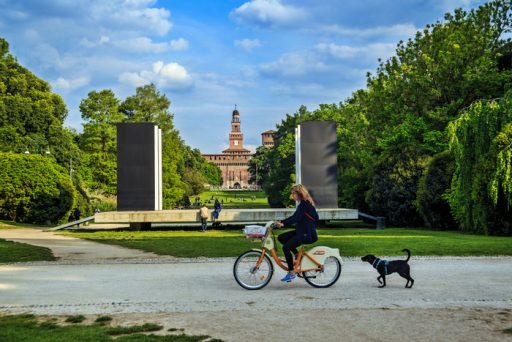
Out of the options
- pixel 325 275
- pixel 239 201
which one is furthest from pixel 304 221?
pixel 239 201

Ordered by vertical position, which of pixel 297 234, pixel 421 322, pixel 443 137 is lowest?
pixel 421 322

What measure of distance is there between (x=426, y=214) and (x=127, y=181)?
50.3ft

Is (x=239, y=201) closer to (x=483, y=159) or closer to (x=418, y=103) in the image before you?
(x=418, y=103)

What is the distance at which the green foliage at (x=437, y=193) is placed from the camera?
26.6 meters

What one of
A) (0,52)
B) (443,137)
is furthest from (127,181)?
(0,52)

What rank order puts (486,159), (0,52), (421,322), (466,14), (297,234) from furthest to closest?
1. (0,52)
2. (466,14)
3. (486,159)
4. (297,234)
5. (421,322)

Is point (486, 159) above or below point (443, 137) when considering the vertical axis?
below

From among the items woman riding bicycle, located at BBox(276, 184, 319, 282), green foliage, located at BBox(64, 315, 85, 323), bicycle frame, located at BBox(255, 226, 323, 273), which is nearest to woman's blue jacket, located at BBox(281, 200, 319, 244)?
woman riding bicycle, located at BBox(276, 184, 319, 282)

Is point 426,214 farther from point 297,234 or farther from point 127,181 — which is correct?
point 297,234

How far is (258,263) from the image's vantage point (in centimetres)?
852

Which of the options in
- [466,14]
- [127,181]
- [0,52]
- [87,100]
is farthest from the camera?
[0,52]

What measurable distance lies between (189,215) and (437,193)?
40.6ft

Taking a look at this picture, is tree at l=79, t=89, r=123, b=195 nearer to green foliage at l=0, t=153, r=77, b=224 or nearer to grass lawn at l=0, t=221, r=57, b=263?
green foliage at l=0, t=153, r=77, b=224

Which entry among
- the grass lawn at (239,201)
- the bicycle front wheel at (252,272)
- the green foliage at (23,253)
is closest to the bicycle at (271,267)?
the bicycle front wheel at (252,272)
